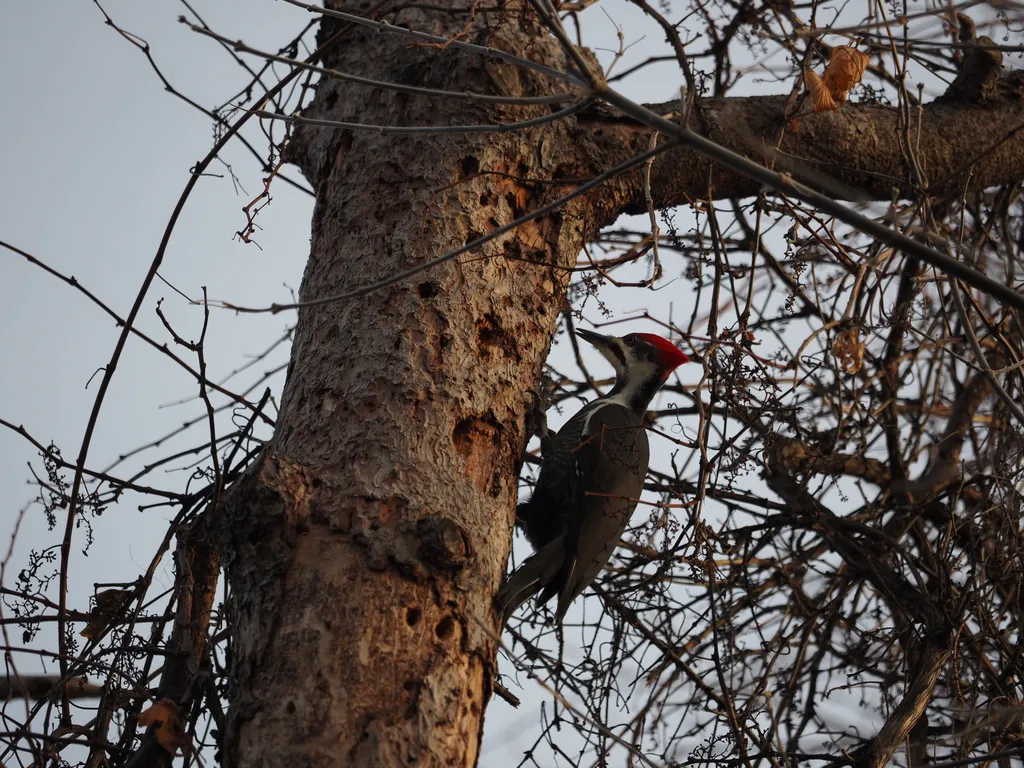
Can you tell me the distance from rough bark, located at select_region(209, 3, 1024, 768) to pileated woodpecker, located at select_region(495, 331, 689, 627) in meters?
0.53

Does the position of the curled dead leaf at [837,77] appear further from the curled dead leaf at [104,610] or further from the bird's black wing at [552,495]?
the curled dead leaf at [104,610]

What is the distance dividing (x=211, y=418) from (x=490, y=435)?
720 millimetres

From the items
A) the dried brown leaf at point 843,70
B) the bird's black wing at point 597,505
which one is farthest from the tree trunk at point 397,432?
the dried brown leaf at point 843,70

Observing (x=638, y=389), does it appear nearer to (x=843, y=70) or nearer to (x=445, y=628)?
(x=843, y=70)

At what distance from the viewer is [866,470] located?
13.6ft

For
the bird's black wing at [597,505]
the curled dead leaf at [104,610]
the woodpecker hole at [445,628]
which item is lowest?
the woodpecker hole at [445,628]

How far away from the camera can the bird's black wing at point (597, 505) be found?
3299 millimetres

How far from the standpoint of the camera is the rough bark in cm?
208

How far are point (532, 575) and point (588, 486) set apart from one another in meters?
0.52

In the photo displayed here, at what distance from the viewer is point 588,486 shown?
3.55 meters

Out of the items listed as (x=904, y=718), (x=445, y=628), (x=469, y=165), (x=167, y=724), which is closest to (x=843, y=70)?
(x=469, y=165)

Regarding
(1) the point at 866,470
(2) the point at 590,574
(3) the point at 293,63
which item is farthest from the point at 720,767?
(3) the point at 293,63

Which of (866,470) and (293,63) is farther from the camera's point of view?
(866,470)

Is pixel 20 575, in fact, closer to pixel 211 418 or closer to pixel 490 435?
pixel 211 418
